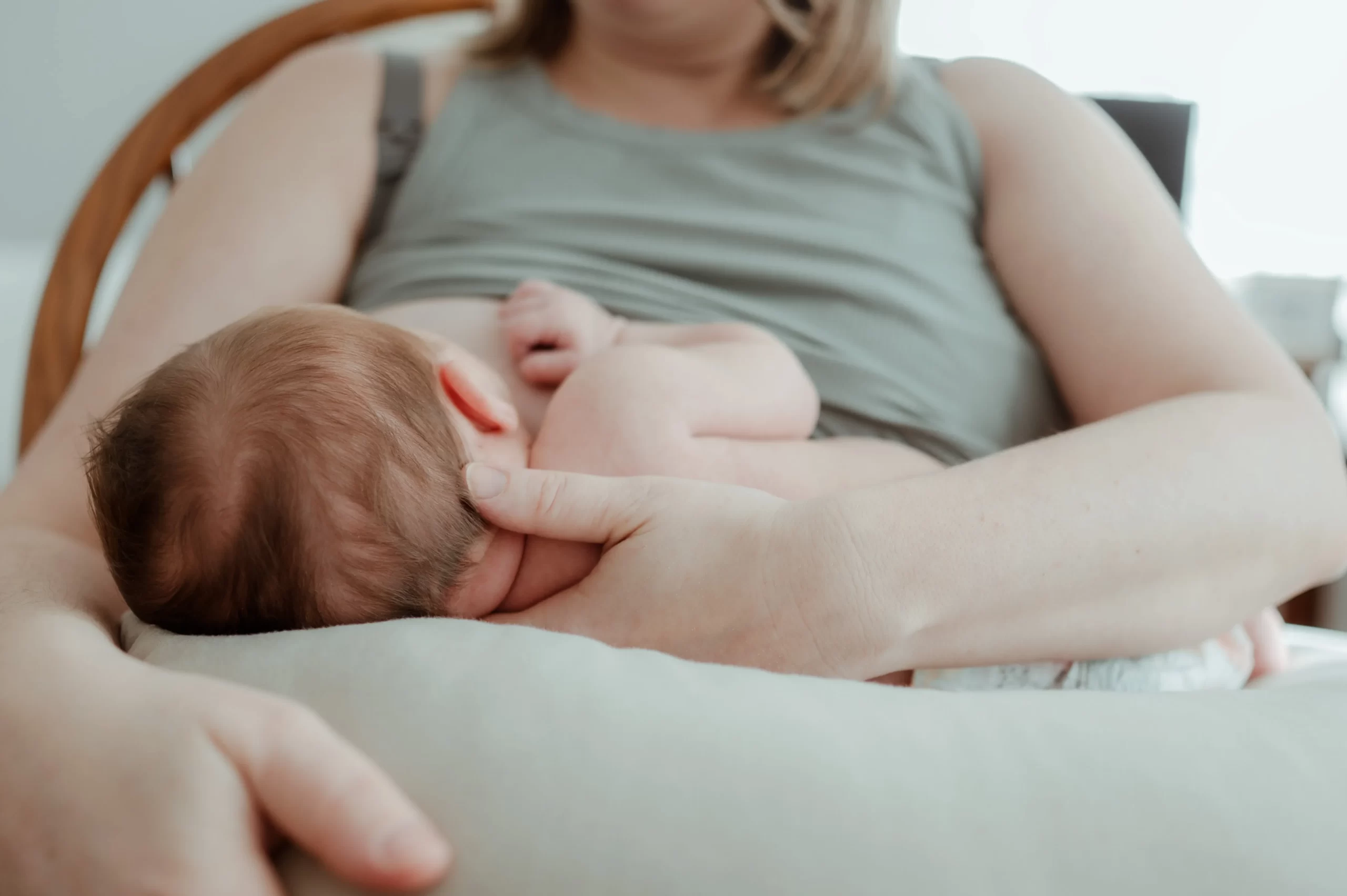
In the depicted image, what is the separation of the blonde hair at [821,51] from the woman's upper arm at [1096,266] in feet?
0.34

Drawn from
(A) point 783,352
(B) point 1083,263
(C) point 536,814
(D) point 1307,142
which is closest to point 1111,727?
(C) point 536,814

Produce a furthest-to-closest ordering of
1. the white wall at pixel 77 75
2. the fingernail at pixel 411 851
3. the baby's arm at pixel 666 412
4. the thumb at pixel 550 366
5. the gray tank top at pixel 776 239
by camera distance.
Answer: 1. the white wall at pixel 77 75
2. the gray tank top at pixel 776 239
3. the thumb at pixel 550 366
4. the baby's arm at pixel 666 412
5. the fingernail at pixel 411 851

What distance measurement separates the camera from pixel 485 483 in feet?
2.02

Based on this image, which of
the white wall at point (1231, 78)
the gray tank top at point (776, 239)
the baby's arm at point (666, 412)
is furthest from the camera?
the white wall at point (1231, 78)

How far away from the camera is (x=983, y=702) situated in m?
0.51

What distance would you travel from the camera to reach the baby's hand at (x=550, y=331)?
0.82 meters

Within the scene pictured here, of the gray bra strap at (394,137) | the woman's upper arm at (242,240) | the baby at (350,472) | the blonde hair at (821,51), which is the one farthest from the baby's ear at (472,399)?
the blonde hair at (821,51)

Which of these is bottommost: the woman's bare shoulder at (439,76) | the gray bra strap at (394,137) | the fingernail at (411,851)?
the fingernail at (411,851)

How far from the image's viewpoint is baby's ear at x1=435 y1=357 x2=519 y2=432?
68 centimetres

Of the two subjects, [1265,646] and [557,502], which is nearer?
[557,502]

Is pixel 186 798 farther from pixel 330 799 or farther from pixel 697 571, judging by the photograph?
pixel 697 571

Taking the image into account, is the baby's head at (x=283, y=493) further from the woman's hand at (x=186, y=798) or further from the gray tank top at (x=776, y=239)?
the gray tank top at (x=776, y=239)

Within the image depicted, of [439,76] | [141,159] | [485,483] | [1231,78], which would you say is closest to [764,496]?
[485,483]

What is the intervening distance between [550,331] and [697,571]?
1.05ft
